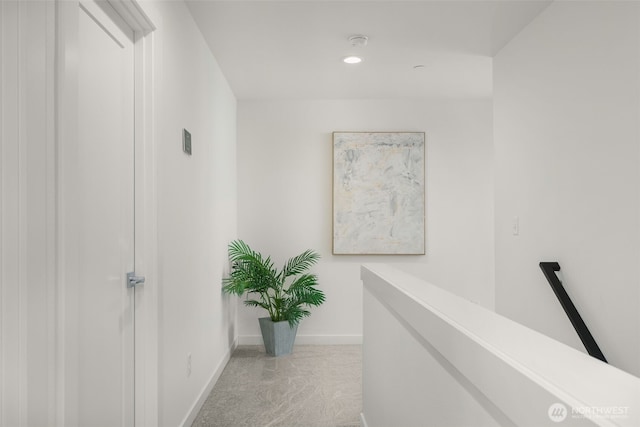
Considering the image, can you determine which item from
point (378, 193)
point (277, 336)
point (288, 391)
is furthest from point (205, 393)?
point (378, 193)

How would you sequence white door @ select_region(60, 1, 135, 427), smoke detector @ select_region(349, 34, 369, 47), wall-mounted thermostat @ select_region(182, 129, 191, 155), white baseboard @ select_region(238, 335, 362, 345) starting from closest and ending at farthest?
white door @ select_region(60, 1, 135, 427) < wall-mounted thermostat @ select_region(182, 129, 191, 155) < smoke detector @ select_region(349, 34, 369, 47) < white baseboard @ select_region(238, 335, 362, 345)

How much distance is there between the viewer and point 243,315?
171 inches

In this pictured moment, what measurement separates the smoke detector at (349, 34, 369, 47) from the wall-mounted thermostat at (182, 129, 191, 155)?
1.24 meters

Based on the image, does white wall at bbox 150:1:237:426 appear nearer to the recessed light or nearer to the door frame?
the door frame

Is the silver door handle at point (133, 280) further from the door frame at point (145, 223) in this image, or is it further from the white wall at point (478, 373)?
the white wall at point (478, 373)

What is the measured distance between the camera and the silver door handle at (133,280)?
1.80 m

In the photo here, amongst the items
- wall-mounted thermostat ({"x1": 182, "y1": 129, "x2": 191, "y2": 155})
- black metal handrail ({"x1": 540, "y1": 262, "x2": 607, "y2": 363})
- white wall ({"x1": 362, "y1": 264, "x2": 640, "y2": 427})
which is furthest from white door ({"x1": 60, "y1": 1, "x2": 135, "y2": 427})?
black metal handrail ({"x1": 540, "y1": 262, "x2": 607, "y2": 363})

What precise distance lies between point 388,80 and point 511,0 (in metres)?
1.47

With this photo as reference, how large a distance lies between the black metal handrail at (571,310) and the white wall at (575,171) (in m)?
0.04

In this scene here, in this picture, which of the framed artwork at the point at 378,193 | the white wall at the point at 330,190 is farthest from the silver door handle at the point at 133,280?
the framed artwork at the point at 378,193

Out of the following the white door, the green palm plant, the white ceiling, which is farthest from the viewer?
the green palm plant

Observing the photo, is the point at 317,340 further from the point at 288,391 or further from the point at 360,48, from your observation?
the point at 360,48

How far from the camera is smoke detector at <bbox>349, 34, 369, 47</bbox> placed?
2871mm

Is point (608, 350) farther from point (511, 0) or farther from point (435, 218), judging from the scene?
point (435, 218)
